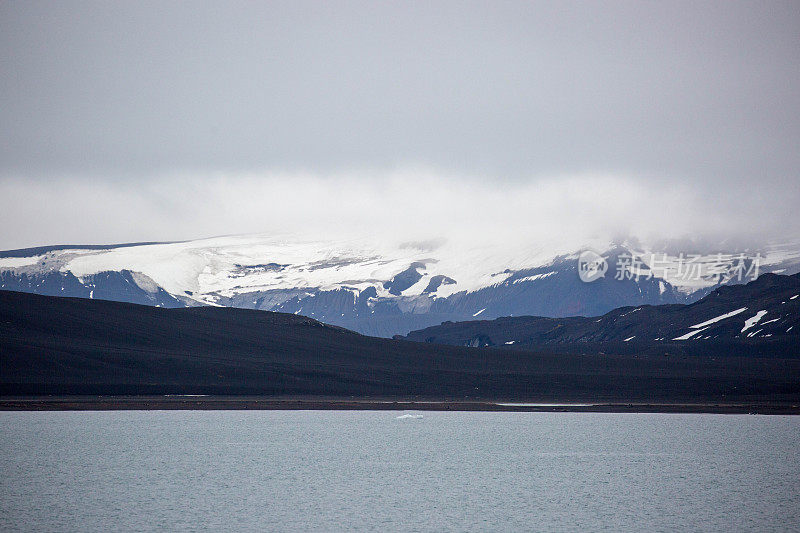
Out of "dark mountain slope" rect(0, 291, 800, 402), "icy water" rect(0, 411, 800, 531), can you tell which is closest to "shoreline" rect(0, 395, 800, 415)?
"dark mountain slope" rect(0, 291, 800, 402)

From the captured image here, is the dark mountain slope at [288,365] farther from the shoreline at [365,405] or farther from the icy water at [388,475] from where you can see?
the icy water at [388,475]

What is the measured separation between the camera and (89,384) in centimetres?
9994

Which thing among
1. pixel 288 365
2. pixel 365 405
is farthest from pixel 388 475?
pixel 288 365

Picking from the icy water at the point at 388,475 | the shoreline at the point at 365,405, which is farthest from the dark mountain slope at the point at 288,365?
the icy water at the point at 388,475

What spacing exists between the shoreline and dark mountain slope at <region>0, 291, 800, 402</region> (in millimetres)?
3721

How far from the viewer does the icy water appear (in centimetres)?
3588

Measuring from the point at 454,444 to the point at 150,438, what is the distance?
19933 mm

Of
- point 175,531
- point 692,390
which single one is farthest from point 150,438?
point 692,390

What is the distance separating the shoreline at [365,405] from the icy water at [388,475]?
9915mm

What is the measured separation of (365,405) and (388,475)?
4948 cm

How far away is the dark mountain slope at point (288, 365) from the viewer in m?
106

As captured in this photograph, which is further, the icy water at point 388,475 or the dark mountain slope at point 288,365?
the dark mountain slope at point 288,365

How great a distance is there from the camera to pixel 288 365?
399 feet

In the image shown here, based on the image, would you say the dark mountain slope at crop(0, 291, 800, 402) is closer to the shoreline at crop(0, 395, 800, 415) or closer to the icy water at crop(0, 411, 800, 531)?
the shoreline at crop(0, 395, 800, 415)
